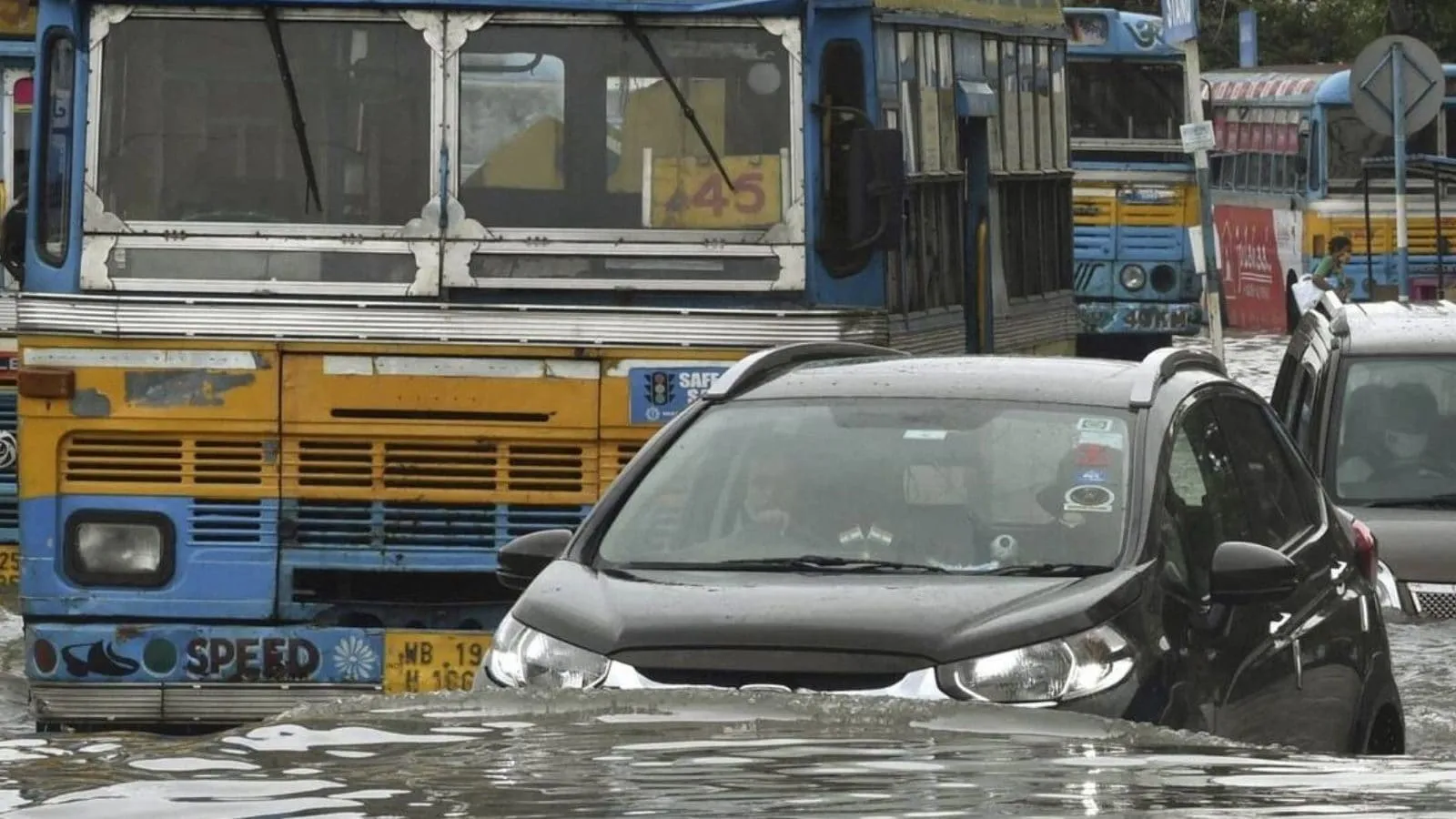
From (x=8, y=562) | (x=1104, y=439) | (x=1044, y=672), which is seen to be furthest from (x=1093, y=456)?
(x=8, y=562)

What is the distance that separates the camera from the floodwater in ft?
16.5

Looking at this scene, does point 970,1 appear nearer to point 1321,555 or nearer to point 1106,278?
point 1321,555

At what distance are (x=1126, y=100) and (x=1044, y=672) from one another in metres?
23.8

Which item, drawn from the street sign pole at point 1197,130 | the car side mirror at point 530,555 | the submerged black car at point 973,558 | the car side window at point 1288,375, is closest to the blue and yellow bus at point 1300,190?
the street sign pole at point 1197,130

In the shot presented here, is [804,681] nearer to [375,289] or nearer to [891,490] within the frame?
[891,490]

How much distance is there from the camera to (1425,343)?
45.6 feet

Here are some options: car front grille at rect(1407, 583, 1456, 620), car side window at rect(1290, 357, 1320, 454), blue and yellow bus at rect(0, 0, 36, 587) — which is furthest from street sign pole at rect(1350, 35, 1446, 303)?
A: blue and yellow bus at rect(0, 0, 36, 587)

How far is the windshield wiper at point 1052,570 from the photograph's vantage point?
25.6ft

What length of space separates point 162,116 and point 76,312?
0.78 meters

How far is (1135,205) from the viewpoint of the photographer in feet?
103

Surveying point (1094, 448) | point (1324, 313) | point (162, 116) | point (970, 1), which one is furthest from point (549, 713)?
point (1324, 313)

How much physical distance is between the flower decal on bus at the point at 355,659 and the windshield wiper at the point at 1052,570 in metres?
3.26

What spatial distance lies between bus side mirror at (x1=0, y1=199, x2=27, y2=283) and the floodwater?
542cm

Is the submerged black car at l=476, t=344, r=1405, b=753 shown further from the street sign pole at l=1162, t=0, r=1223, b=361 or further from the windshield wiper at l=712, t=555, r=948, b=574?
the street sign pole at l=1162, t=0, r=1223, b=361
